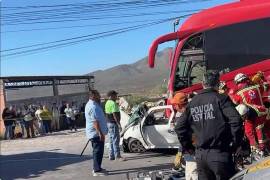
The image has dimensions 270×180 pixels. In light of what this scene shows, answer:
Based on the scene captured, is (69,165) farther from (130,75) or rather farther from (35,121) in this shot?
(130,75)

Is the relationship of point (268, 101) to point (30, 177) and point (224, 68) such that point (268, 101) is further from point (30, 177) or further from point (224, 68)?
point (30, 177)

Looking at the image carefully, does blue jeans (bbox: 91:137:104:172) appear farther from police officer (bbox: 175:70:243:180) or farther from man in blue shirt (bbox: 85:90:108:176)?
police officer (bbox: 175:70:243:180)

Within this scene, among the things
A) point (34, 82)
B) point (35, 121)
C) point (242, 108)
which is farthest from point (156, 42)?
point (34, 82)

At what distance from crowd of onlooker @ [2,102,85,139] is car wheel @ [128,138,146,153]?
11.9m

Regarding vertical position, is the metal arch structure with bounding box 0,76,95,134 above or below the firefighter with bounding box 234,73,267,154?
above

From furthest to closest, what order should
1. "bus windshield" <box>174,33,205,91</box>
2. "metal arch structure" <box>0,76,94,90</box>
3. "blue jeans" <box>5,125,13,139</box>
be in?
"metal arch structure" <box>0,76,94,90</box> → "blue jeans" <box>5,125,13,139</box> → "bus windshield" <box>174,33,205,91</box>

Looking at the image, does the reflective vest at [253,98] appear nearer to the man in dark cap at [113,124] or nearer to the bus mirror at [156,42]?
the bus mirror at [156,42]

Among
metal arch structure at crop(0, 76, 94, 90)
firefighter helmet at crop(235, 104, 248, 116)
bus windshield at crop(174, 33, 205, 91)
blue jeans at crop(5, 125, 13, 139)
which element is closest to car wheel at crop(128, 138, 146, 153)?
bus windshield at crop(174, 33, 205, 91)

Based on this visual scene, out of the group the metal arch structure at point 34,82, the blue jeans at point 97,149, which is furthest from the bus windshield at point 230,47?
the metal arch structure at point 34,82

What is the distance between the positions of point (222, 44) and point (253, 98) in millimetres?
2318

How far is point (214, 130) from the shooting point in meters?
5.72

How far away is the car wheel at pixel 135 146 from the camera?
13820 mm

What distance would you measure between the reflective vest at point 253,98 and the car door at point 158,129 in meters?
2.46

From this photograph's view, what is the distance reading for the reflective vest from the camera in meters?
10.4
